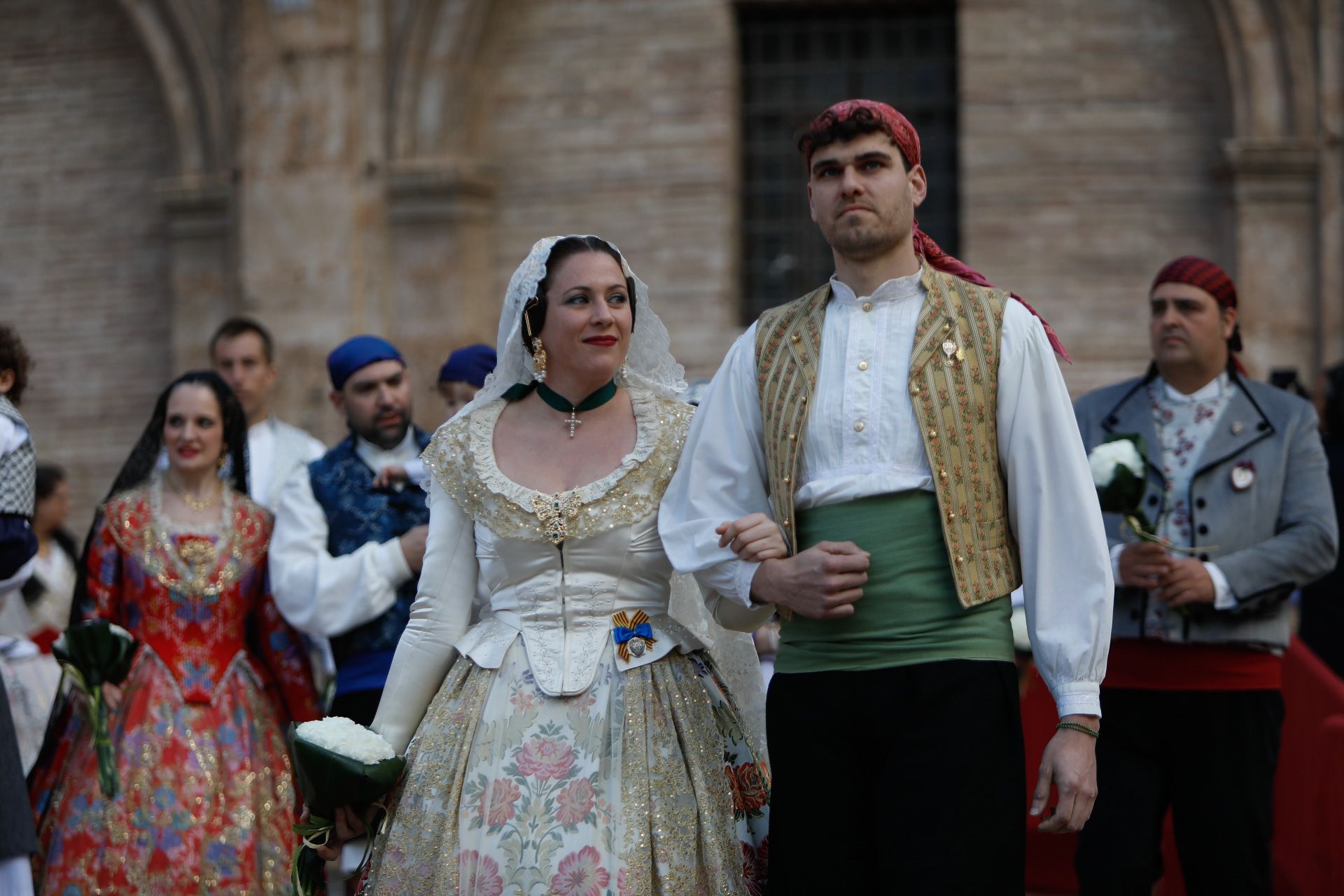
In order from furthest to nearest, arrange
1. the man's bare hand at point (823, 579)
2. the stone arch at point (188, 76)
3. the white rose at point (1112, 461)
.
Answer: the stone arch at point (188, 76) < the white rose at point (1112, 461) < the man's bare hand at point (823, 579)

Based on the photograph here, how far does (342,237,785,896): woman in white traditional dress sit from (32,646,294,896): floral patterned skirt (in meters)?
1.39

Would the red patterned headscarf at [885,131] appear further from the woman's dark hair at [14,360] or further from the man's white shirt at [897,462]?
the woman's dark hair at [14,360]

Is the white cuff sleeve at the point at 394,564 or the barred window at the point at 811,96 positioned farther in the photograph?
the barred window at the point at 811,96

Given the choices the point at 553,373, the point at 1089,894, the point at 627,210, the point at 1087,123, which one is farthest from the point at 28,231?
the point at 1089,894

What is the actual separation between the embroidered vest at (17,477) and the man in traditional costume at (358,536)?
0.79m

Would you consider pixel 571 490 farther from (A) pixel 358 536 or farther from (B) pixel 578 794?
(A) pixel 358 536

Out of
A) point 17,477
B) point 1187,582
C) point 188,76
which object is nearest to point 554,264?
point 17,477

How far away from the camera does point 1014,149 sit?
912cm

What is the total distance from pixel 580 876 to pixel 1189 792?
1.83 m

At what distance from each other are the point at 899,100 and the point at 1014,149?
81cm

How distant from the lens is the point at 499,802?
3.37 meters

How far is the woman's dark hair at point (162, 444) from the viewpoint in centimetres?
510

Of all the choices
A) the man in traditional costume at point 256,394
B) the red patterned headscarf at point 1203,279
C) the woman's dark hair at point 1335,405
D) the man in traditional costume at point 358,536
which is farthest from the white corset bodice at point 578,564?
the woman's dark hair at point 1335,405

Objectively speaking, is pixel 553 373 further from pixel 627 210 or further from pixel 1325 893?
pixel 627 210
